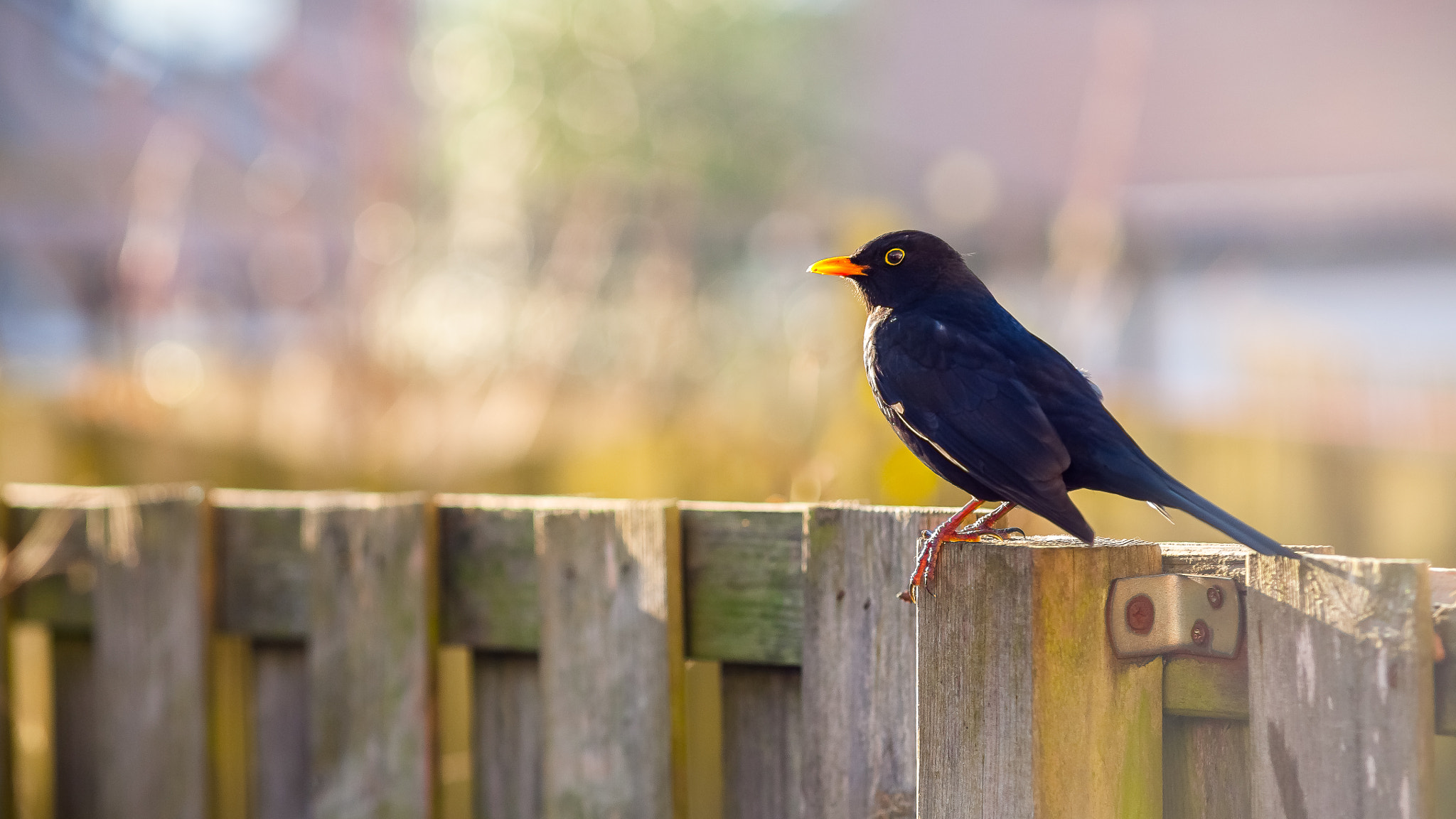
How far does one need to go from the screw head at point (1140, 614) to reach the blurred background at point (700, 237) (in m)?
1.16

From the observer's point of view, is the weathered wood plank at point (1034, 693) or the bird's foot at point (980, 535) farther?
the bird's foot at point (980, 535)

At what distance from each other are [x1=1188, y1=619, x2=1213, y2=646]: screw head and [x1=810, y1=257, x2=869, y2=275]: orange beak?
99 centimetres

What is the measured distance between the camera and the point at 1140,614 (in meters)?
1.61

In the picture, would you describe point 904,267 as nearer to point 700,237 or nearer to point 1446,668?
point 1446,668

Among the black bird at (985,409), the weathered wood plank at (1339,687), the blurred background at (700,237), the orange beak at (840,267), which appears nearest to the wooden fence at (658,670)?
the weathered wood plank at (1339,687)

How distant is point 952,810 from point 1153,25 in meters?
21.2

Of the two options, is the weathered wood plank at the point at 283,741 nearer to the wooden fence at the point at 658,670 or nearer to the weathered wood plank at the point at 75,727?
the wooden fence at the point at 658,670

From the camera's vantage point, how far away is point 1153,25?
20453 mm

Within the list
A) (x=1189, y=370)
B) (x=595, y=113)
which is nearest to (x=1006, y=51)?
(x=1189, y=370)

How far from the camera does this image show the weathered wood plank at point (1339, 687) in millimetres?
1395

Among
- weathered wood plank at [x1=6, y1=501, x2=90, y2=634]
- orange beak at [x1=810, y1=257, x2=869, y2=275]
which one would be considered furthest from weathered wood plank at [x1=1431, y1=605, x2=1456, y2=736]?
weathered wood plank at [x1=6, y1=501, x2=90, y2=634]

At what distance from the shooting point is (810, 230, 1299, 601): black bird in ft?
5.89

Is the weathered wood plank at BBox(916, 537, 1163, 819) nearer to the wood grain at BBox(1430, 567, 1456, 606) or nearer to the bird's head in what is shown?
the wood grain at BBox(1430, 567, 1456, 606)

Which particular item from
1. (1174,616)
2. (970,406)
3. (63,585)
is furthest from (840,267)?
(63,585)
